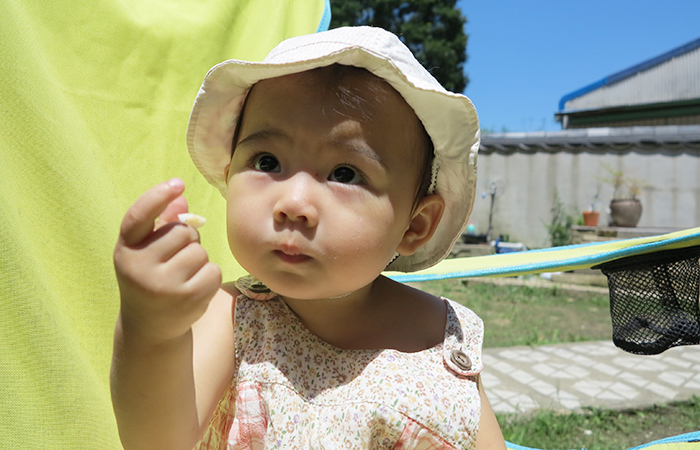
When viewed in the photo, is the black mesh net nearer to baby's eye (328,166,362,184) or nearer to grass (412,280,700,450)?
grass (412,280,700,450)

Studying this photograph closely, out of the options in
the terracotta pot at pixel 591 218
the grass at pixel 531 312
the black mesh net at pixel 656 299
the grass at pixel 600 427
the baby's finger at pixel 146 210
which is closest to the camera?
the baby's finger at pixel 146 210

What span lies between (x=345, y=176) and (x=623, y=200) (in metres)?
7.69

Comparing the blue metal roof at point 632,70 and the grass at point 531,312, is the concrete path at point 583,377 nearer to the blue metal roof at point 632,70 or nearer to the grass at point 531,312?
the grass at point 531,312

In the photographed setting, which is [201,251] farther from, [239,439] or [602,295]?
[602,295]

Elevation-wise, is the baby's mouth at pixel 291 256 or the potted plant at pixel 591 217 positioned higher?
the baby's mouth at pixel 291 256

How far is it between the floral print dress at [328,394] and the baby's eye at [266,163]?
25 cm

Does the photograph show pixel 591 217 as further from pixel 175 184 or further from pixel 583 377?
pixel 175 184

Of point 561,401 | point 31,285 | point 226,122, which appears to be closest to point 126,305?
point 31,285

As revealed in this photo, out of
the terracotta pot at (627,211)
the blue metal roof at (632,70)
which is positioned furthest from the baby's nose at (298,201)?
the blue metal roof at (632,70)

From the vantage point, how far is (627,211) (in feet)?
24.3

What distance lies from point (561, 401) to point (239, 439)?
2243 mm

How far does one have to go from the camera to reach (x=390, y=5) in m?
15.6

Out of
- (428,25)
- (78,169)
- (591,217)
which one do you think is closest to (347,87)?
(78,169)

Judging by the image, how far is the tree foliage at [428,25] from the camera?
→ 49.7 feet
